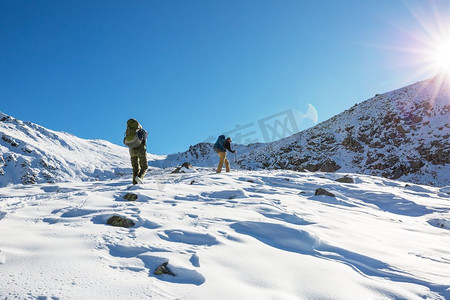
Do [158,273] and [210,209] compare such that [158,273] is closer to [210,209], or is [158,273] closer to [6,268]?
[6,268]

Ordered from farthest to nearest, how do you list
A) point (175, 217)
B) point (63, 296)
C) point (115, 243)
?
point (175, 217) → point (115, 243) → point (63, 296)

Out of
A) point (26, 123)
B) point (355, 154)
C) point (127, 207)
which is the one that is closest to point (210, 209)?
point (127, 207)

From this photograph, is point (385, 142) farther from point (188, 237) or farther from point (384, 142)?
point (188, 237)

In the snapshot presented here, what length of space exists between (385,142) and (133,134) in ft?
88.0

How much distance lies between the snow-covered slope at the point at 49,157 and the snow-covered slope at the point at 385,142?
46.0 metres

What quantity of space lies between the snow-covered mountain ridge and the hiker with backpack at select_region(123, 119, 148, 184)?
16.5 metres

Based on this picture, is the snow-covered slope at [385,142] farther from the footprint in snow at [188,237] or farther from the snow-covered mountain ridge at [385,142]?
the footprint in snow at [188,237]

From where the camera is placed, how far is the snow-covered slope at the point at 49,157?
2714 inches

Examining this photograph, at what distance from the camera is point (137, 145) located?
8078 mm

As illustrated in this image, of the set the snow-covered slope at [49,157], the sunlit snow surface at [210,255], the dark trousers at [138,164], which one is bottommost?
the sunlit snow surface at [210,255]

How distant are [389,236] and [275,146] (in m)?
33.6

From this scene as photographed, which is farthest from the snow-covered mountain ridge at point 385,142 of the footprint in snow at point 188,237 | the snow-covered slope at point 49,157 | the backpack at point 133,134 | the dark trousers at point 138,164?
the snow-covered slope at point 49,157

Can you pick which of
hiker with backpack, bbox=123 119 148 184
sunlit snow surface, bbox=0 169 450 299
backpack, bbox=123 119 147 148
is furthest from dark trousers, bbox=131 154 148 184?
sunlit snow surface, bbox=0 169 450 299

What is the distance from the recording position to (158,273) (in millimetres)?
2074
